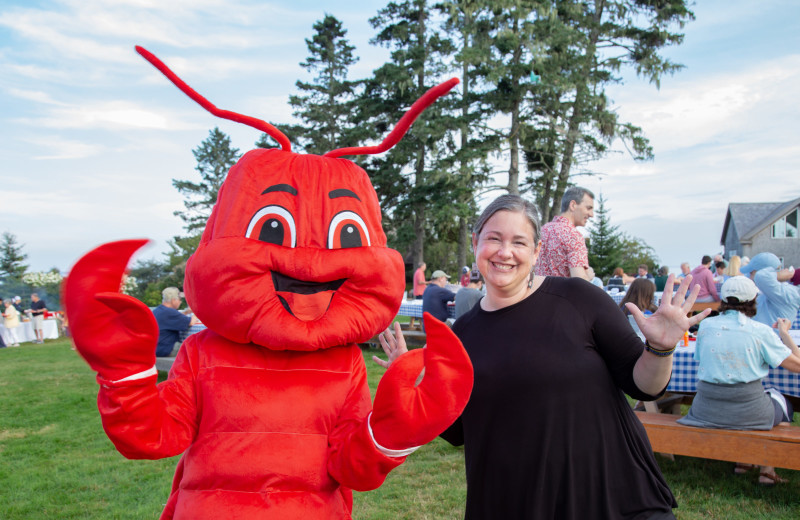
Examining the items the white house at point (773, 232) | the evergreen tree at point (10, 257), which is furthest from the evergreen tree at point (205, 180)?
the white house at point (773, 232)

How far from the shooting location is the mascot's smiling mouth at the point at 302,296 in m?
2.11

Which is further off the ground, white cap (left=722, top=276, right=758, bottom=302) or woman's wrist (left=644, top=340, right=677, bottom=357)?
woman's wrist (left=644, top=340, right=677, bottom=357)

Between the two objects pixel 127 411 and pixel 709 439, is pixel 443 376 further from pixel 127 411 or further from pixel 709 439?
pixel 709 439

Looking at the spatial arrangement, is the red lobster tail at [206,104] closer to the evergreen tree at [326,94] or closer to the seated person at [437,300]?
the seated person at [437,300]

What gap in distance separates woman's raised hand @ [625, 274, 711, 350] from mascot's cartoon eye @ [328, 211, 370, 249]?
1.00 m

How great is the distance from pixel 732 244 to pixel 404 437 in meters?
49.2

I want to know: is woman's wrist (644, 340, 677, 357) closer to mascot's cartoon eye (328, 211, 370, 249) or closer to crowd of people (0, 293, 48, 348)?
mascot's cartoon eye (328, 211, 370, 249)

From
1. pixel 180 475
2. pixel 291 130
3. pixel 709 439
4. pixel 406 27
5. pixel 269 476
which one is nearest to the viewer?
pixel 269 476

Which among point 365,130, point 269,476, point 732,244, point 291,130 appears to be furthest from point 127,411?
point 732,244

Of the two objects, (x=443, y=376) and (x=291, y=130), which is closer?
(x=443, y=376)

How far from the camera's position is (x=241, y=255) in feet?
6.70

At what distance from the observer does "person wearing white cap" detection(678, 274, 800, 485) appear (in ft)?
13.4

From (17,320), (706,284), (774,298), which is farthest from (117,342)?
(17,320)

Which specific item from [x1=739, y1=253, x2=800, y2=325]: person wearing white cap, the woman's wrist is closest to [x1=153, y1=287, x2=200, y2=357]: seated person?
the woman's wrist
